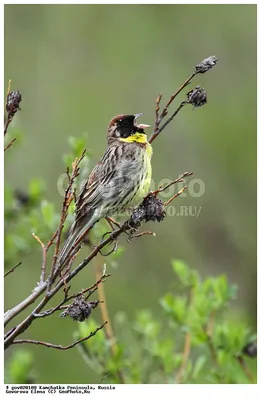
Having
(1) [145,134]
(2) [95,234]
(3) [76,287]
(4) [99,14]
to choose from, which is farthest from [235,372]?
(4) [99,14]

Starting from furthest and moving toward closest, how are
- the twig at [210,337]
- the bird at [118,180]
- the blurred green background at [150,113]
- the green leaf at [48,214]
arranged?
the blurred green background at [150,113], the twig at [210,337], the green leaf at [48,214], the bird at [118,180]

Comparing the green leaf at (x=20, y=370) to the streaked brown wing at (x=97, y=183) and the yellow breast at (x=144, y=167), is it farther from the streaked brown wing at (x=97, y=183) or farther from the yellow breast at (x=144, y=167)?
the yellow breast at (x=144, y=167)

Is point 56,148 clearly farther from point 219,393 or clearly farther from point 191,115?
point 219,393

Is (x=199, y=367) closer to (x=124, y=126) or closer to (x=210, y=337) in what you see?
(x=210, y=337)

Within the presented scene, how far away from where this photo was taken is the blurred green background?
6.51m

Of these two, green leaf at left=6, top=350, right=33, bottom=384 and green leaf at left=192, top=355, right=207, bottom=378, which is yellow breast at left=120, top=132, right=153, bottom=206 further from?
green leaf at left=6, top=350, right=33, bottom=384

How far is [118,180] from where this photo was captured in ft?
12.5

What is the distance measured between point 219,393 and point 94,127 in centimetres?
337

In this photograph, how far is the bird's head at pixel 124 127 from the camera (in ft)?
13.2

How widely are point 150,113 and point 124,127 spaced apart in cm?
228

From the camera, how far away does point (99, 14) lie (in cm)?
647

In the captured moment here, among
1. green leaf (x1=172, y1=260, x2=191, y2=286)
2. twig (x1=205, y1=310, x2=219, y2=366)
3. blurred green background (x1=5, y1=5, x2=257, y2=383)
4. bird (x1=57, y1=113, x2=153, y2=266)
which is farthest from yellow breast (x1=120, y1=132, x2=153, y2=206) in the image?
blurred green background (x1=5, y1=5, x2=257, y2=383)

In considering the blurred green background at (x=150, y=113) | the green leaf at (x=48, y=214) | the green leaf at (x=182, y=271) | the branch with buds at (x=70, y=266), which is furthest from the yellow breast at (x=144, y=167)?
the blurred green background at (x=150, y=113)

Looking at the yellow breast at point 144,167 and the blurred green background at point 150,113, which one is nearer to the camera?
the yellow breast at point 144,167
